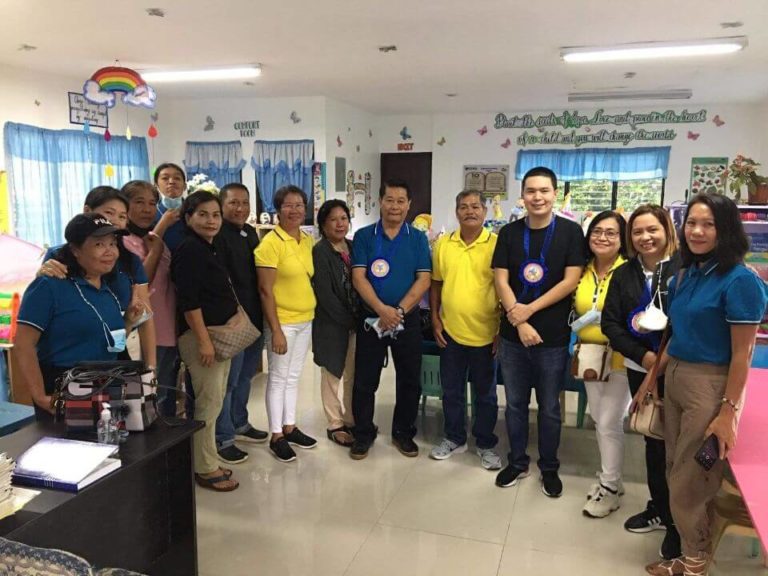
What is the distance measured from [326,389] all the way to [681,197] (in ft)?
23.1

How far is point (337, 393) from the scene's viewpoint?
11.5 feet

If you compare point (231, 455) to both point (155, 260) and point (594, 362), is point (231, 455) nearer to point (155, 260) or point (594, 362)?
point (155, 260)

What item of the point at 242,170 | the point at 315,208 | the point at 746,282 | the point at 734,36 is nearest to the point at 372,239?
the point at 746,282

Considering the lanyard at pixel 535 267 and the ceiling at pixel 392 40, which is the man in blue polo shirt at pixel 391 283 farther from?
the ceiling at pixel 392 40

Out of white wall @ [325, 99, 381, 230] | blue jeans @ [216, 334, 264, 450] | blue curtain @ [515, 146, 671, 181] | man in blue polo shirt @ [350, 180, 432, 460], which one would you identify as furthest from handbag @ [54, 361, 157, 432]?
blue curtain @ [515, 146, 671, 181]

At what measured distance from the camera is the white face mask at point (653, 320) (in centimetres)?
223

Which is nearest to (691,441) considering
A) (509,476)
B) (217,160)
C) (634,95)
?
(509,476)

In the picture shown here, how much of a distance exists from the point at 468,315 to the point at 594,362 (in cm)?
66

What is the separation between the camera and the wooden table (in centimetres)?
155

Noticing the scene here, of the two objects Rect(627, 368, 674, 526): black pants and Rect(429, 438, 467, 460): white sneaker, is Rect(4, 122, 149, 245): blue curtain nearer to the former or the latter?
Rect(429, 438, 467, 460): white sneaker

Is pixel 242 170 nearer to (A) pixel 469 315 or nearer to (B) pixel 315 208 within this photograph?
(B) pixel 315 208

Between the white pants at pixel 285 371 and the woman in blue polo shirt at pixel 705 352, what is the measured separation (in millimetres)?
1824

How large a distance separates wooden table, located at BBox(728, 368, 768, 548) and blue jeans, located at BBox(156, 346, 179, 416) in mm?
2330

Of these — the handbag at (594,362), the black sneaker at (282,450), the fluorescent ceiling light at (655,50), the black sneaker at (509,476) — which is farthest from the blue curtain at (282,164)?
the handbag at (594,362)
